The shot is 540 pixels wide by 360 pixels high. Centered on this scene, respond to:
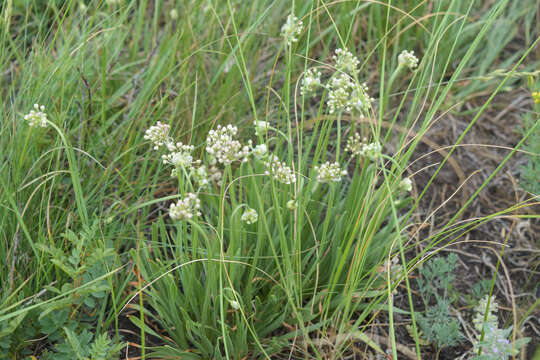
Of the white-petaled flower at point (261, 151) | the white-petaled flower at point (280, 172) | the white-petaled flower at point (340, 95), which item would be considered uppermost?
the white-petaled flower at point (340, 95)

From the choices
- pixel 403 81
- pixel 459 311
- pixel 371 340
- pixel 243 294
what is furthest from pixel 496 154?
pixel 243 294

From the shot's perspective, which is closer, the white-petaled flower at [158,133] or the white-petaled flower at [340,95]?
the white-petaled flower at [158,133]

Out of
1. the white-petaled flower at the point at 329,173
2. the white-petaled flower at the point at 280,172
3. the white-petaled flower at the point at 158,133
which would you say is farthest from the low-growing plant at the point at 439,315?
the white-petaled flower at the point at 158,133

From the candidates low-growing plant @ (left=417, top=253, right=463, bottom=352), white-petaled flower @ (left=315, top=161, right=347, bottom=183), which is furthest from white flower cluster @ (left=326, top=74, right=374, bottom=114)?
low-growing plant @ (left=417, top=253, right=463, bottom=352)

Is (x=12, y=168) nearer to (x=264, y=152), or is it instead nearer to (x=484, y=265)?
(x=264, y=152)

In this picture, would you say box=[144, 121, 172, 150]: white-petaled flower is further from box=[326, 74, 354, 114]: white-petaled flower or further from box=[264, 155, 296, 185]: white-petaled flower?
box=[326, 74, 354, 114]: white-petaled flower

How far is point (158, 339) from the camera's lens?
1777 millimetres

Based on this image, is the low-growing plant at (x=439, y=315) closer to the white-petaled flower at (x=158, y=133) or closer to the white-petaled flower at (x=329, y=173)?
the white-petaled flower at (x=329, y=173)

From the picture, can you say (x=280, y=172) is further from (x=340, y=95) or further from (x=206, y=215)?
(x=206, y=215)

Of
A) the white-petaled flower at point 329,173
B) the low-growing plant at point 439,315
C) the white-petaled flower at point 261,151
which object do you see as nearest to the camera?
the white-petaled flower at point 261,151

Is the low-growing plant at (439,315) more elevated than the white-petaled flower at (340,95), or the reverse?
the white-petaled flower at (340,95)

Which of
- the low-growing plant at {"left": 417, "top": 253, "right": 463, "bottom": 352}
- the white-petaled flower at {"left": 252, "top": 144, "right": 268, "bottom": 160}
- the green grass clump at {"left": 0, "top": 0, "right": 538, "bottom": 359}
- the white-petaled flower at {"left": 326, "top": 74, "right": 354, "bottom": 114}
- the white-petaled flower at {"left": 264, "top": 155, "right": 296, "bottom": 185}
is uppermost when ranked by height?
the white-petaled flower at {"left": 326, "top": 74, "right": 354, "bottom": 114}

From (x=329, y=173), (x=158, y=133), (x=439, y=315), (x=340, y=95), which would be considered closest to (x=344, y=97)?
(x=340, y=95)

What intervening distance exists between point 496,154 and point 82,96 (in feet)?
6.54
